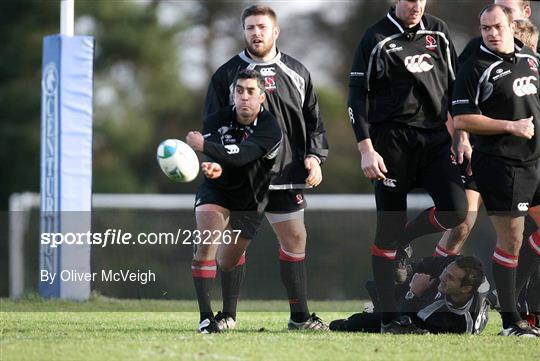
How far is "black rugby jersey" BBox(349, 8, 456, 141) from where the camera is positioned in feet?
30.5

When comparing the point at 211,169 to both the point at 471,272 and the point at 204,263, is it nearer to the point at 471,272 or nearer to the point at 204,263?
the point at 204,263

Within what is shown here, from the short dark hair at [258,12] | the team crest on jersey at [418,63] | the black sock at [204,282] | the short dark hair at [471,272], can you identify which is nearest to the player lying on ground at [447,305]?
the short dark hair at [471,272]

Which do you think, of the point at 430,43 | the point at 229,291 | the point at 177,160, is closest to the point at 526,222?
the point at 430,43

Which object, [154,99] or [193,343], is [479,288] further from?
[154,99]

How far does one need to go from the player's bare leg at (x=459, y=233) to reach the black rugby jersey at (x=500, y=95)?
1039mm

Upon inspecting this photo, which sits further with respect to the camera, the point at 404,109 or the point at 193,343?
the point at 404,109

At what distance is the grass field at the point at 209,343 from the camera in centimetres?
779

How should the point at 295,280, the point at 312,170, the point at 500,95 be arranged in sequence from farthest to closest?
the point at 295,280 → the point at 312,170 → the point at 500,95

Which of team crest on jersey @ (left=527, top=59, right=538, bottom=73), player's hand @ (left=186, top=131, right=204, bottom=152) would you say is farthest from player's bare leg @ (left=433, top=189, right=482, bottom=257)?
player's hand @ (left=186, top=131, right=204, bottom=152)

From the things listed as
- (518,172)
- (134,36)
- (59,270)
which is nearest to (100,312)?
(59,270)

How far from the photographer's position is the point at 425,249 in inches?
494

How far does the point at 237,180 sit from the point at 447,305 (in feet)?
6.20

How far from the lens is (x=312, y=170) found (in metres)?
9.65

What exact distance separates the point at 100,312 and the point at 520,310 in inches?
157
